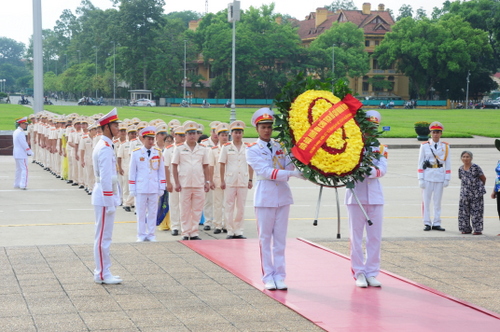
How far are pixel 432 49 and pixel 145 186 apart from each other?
88.3 meters

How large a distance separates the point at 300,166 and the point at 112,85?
10345cm

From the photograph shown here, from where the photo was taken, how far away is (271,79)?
312 feet

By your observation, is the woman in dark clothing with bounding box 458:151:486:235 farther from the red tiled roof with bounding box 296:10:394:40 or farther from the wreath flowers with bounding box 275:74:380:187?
the red tiled roof with bounding box 296:10:394:40

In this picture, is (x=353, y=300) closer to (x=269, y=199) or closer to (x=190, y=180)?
(x=269, y=199)

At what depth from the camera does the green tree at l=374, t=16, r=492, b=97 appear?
93125mm

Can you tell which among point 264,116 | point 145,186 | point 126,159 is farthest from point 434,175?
point 126,159

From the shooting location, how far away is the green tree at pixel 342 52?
305 ft

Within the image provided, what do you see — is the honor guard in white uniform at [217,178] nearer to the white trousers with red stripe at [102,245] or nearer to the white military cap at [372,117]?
the white trousers with red stripe at [102,245]

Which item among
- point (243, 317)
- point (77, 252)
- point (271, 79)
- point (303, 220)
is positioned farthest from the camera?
point (271, 79)

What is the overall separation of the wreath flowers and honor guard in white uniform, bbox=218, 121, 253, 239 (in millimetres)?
3702

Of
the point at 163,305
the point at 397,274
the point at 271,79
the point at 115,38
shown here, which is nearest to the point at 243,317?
the point at 163,305

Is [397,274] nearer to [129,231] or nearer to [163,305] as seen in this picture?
[163,305]

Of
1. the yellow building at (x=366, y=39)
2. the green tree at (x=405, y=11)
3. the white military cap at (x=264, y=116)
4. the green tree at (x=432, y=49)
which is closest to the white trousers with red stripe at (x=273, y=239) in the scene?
the white military cap at (x=264, y=116)

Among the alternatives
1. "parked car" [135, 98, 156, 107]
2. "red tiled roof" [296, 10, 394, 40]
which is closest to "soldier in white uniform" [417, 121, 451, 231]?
"parked car" [135, 98, 156, 107]
